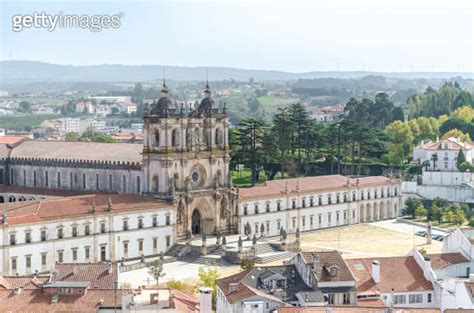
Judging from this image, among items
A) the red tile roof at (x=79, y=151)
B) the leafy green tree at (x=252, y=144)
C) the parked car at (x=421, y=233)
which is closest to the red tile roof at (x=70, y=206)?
the red tile roof at (x=79, y=151)

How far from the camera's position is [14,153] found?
86.0 meters

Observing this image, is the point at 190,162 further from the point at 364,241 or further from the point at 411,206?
the point at 411,206

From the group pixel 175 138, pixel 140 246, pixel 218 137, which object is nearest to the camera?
pixel 140 246

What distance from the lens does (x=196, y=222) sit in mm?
76625

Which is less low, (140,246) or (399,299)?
(399,299)

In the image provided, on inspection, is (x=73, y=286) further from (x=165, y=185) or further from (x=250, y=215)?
(x=250, y=215)

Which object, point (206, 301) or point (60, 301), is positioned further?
point (60, 301)

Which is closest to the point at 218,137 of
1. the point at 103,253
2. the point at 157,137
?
the point at 157,137

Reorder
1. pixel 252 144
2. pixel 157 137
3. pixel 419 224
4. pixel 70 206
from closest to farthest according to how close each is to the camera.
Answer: pixel 70 206
pixel 157 137
pixel 419 224
pixel 252 144

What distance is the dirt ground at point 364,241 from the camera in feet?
245

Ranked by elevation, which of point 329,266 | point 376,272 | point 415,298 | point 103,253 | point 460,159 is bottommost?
point 103,253

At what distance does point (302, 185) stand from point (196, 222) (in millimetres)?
11891

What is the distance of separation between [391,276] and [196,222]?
94.8 feet

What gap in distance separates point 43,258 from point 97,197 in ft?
21.6
